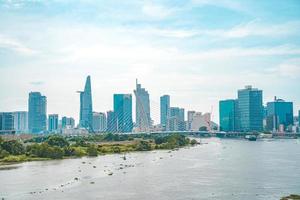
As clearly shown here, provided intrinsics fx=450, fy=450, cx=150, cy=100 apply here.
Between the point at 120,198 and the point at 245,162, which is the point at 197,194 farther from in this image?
the point at 245,162

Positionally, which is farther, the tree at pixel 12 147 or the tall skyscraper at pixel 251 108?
the tall skyscraper at pixel 251 108

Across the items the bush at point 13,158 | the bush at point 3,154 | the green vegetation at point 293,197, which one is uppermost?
the bush at point 3,154

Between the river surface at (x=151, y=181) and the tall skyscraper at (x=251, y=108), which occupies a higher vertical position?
the tall skyscraper at (x=251, y=108)

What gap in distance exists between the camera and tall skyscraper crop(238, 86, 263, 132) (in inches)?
7643

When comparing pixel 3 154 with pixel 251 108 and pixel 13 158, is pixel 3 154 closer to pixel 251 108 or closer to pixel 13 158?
pixel 13 158

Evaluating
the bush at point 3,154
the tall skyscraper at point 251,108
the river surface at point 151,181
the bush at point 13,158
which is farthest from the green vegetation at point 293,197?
the tall skyscraper at point 251,108

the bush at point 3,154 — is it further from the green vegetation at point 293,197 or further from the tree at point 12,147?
the green vegetation at point 293,197

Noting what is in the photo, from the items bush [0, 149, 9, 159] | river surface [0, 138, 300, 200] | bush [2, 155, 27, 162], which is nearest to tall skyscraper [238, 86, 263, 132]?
river surface [0, 138, 300, 200]

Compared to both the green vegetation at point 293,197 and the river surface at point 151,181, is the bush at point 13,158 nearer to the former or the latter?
the river surface at point 151,181

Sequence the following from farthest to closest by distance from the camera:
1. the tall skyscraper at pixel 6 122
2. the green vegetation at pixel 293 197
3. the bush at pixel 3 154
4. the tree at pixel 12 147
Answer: the tall skyscraper at pixel 6 122 < the tree at pixel 12 147 < the bush at pixel 3 154 < the green vegetation at pixel 293 197

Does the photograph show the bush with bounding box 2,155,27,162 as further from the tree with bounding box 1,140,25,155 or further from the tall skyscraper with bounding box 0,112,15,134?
the tall skyscraper with bounding box 0,112,15,134

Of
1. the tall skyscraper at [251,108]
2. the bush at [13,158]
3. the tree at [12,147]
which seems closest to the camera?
the bush at [13,158]

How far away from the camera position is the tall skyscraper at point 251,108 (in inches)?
7643

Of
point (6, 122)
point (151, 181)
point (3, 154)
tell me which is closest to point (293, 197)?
point (151, 181)
